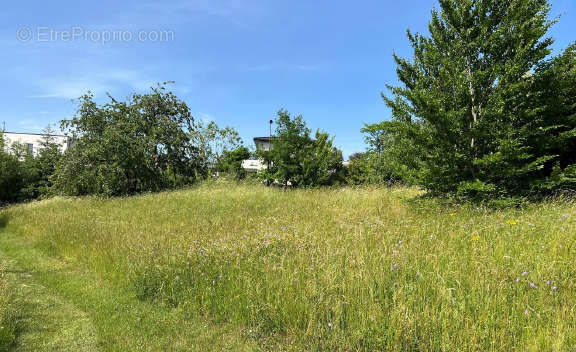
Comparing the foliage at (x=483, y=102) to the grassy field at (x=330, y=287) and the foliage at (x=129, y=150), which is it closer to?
the grassy field at (x=330, y=287)

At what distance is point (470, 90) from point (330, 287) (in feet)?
22.7

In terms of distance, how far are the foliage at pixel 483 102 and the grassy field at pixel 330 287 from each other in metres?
1.34

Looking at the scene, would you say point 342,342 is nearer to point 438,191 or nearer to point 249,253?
point 249,253

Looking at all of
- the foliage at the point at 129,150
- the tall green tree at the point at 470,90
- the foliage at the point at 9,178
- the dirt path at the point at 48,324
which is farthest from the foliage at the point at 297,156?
the foliage at the point at 9,178

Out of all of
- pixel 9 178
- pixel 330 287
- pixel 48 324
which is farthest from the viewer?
pixel 9 178

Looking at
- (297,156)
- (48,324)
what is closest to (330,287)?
(48,324)

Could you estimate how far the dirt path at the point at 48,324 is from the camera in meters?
3.28

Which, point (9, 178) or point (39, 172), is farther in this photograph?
point (39, 172)

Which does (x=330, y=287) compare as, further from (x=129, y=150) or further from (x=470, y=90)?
(x=129, y=150)

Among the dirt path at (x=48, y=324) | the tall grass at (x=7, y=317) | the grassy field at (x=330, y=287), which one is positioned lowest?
the dirt path at (x=48, y=324)

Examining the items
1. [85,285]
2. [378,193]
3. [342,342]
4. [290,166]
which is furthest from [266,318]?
[290,166]

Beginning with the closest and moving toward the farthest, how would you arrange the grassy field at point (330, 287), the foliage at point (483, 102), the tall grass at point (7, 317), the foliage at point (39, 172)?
the grassy field at point (330, 287) → the tall grass at point (7, 317) → the foliage at point (483, 102) → the foliage at point (39, 172)

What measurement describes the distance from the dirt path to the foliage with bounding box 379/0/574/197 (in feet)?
24.8

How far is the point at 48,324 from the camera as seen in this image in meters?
3.80
